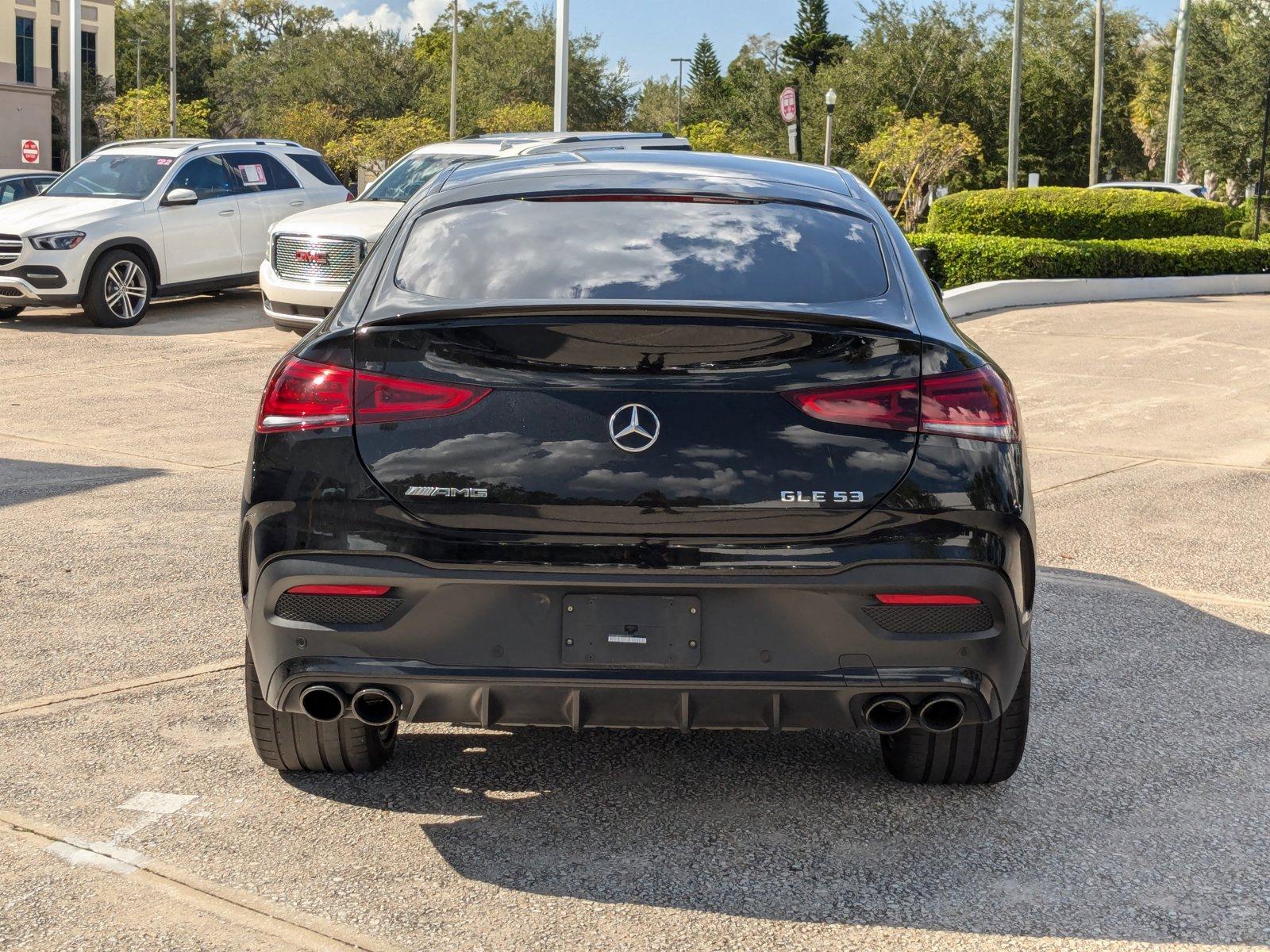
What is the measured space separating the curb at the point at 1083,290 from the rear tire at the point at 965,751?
556 inches

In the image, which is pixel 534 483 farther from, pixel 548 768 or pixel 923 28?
pixel 923 28

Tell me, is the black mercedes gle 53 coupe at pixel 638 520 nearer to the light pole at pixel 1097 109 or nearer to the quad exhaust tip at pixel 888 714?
the quad exhaust tip at pixel 888 714

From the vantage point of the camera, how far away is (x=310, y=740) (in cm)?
410

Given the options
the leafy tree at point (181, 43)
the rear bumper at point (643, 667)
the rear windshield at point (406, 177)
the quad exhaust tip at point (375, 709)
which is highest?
the leafy tree at point (181, 43)

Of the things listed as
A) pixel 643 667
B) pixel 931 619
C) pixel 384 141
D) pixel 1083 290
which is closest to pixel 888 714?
pixel 931 619

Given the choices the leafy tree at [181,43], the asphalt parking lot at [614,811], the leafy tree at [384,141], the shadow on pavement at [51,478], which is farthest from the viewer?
the leafy tree at [181,43]

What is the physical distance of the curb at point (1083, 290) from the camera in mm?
18688

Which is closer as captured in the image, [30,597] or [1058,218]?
[30,597]

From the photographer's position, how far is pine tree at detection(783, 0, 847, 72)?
102 metres

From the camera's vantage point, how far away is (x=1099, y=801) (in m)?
4.15

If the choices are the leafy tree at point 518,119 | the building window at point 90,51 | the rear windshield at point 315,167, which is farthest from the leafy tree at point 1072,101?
the building window at point 90,51

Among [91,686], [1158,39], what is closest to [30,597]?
[91,686]

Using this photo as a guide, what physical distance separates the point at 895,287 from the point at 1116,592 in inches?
121

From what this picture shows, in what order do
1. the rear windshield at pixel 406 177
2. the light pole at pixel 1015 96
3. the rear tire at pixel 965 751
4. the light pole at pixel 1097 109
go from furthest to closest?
the light pole at pixel 1097 109 → the light pole at pixel 1015 96 → the rear windshield at pixel 406 177 → the rear tire at pixel 965 751
